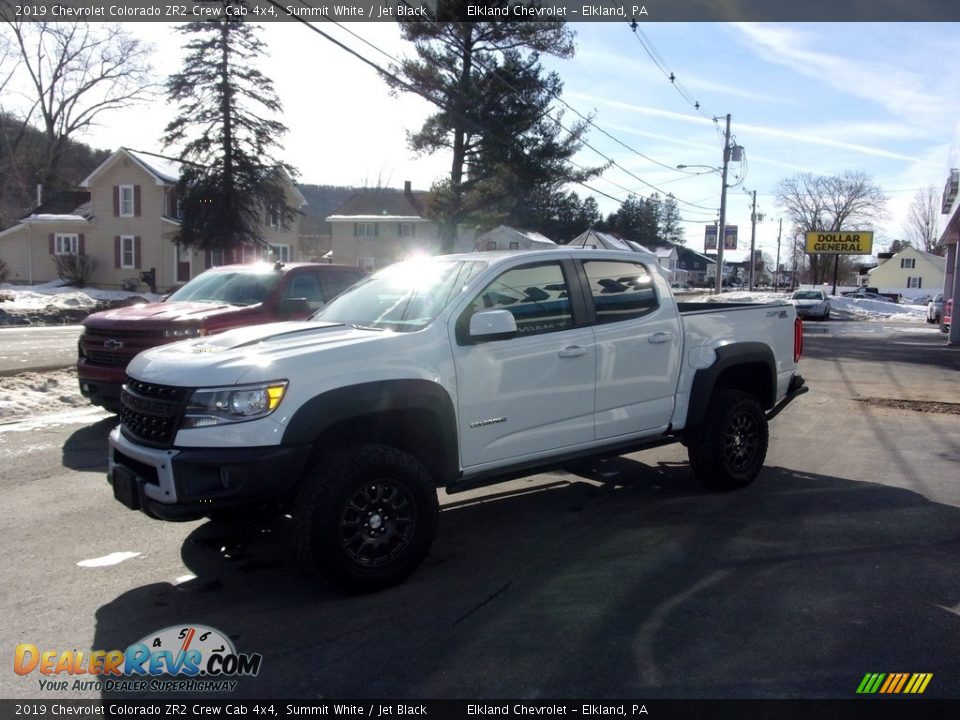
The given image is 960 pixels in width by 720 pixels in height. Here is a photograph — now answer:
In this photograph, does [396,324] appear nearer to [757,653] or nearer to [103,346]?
[757,653]

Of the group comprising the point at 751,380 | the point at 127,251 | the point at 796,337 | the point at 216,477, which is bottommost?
the point at 216,477

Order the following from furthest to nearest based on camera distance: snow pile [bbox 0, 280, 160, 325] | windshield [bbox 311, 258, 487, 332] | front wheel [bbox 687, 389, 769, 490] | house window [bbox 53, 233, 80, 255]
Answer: house window [bbox 53, 233, 80, 255]
snow pile [bbox 0, 280, 160, 325]
front wheel [bbox 687, 389, 769, 490]
windshield [bbox 311, 258, 487, 332]

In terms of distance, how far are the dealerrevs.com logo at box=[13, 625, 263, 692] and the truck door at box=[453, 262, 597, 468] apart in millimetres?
1743

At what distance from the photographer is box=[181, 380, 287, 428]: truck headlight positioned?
13.3 ft

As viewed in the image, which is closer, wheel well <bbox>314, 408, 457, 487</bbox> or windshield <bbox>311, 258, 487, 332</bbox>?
wheel well <bbox>314, 408, 457, 487</bbox>

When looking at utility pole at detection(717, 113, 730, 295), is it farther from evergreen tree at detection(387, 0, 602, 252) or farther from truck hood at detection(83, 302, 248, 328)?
truck hood at detection(83, 302, 248, 328)

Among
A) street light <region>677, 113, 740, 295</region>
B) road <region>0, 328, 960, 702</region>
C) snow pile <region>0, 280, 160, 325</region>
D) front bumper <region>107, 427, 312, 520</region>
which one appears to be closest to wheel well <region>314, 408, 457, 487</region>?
front bumper <region>107, 427, 312, 520</region>

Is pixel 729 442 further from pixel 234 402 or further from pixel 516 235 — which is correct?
pixel 516 235

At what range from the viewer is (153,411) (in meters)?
4.26

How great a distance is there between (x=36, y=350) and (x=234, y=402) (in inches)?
497

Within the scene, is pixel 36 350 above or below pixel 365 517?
below

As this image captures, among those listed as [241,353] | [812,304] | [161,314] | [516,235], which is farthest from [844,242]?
Answer: [241,353]

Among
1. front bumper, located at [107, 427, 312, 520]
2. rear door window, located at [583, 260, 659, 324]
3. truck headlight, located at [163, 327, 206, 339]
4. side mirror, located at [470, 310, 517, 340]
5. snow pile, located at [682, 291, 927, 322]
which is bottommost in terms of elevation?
snow pile, located at [682, 291, 927, 322]

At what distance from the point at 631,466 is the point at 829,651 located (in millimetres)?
3733
